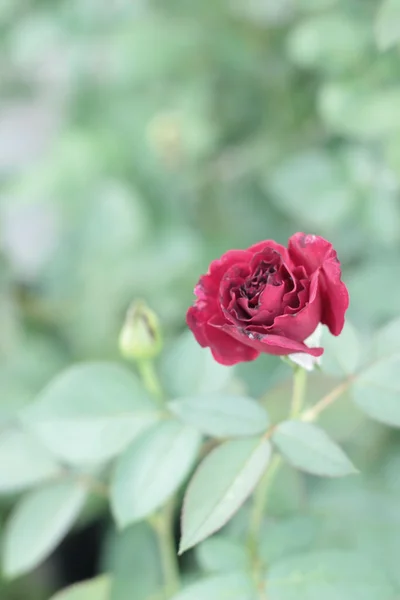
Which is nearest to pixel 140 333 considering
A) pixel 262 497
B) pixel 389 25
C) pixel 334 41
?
pixel 262 497

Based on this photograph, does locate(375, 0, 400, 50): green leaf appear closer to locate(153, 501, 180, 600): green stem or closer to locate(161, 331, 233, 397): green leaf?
locate(161, 331, 233, 397): green leaf

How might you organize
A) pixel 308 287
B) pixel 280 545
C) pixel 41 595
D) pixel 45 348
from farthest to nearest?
pixel 45 348
pixel 41 595
pixel 280 545
pixel 308 287

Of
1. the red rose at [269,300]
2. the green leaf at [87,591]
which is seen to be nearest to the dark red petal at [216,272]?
the red rose at [269,300]

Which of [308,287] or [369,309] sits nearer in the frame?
[308,287]

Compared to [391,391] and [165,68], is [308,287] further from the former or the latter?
[165,68]

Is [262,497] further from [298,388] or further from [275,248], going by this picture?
[275,248]

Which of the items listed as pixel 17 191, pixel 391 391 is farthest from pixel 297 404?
pixel 17 191

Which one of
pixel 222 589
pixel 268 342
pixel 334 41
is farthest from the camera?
pixel 334 41
